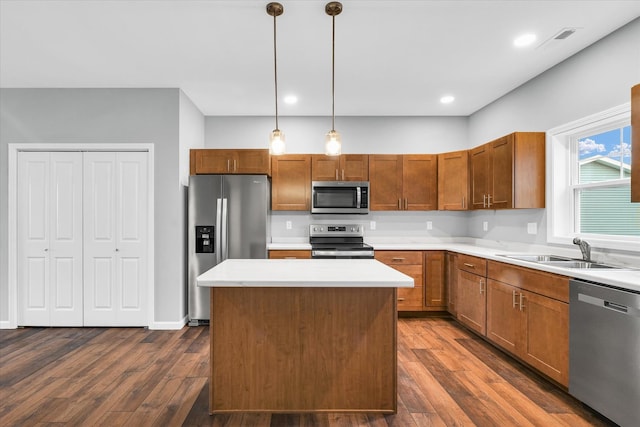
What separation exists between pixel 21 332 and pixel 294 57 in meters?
4.09

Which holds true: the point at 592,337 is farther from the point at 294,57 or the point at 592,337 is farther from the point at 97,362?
the point at 97,362

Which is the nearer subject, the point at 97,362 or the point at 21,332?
the point at 97,362

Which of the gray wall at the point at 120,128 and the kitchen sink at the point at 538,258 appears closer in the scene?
the kitchen sink at the point at 538,258

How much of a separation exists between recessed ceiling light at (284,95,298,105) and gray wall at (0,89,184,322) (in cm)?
123

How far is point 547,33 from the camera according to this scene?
2.73 metres

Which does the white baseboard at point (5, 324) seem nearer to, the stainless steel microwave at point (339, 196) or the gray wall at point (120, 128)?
the gray wall at point (120, 128)

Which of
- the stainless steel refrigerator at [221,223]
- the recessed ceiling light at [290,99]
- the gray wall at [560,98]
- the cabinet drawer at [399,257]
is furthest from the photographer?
the cabinet drawer at [399,257]

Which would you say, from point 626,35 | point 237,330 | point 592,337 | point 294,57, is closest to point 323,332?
point 237,330

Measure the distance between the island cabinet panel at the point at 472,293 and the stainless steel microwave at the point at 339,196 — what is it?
1388 millimetres

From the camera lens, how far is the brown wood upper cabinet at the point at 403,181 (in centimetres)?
468

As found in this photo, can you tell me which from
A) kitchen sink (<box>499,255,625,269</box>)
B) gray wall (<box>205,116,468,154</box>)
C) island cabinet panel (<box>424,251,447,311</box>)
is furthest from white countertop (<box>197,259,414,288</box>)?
gray wall (<box>205,116,468,154</box>)

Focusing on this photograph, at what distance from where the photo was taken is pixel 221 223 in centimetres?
405

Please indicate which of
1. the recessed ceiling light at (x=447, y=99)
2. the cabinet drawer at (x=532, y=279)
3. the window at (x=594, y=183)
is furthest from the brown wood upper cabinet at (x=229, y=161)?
the window at (x=594, y=183)

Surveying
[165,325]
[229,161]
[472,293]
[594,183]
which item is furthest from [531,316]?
[165,325]
